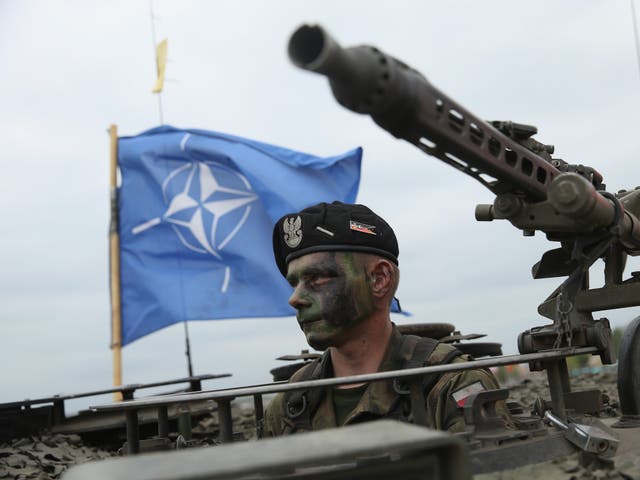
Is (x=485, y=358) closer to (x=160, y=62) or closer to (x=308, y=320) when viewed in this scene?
(x=308, y=320)

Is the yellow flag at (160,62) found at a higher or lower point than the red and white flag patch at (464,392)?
higher

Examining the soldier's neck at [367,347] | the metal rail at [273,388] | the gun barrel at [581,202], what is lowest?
the metal rail at [273,388]

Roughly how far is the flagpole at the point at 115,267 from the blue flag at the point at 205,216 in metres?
0.11

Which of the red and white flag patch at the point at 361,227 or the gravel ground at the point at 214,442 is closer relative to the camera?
the gravel ground at the point at 214,442

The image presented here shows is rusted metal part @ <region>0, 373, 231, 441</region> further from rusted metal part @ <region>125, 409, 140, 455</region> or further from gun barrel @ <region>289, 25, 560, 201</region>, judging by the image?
gun barrel @ <region>289, 25, 560, 201</region>

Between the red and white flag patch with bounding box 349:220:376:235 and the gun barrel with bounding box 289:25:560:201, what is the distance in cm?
75

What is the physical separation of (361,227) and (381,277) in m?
0.30

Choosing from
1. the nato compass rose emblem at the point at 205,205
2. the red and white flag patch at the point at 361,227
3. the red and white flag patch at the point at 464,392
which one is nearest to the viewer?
the red and white flag patch at the point at 464,392

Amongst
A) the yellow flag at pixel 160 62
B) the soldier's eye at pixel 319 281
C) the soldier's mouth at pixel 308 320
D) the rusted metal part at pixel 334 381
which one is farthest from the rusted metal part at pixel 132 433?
the yellow flag at pixel 160 62

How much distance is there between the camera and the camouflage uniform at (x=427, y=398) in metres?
4.13

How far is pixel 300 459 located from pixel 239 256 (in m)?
10.1

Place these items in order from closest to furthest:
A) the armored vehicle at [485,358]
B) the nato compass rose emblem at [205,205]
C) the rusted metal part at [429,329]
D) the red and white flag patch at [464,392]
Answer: the armored vehicle at [485,358], the red and white flag patch at [464,392], the rusted metal part at [429,329], the nato compass rose emblem at [205,205]

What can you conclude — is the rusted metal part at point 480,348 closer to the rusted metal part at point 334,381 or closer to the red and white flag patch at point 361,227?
the red and white flag patch at point 361,227

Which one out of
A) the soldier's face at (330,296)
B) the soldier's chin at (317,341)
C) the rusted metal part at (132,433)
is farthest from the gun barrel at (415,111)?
the rusted metal part at (132,433)
